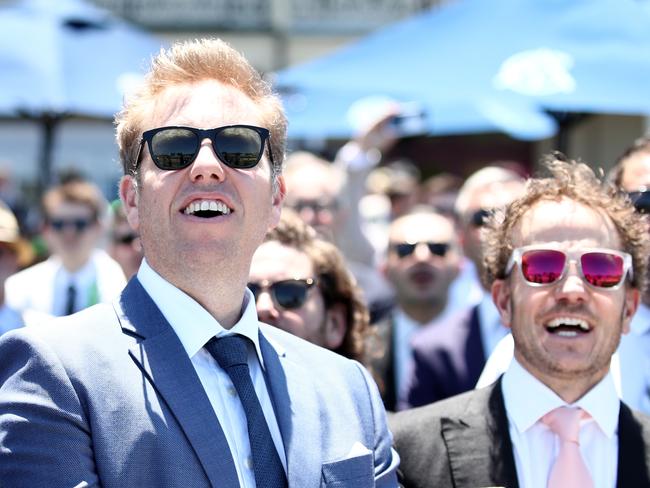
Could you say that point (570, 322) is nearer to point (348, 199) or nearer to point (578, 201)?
point (578, 201)

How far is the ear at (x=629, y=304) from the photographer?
133 inches

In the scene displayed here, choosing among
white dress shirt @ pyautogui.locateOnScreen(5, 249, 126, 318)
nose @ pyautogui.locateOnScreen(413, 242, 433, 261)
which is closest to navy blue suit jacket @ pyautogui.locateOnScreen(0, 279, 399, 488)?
nose @ pyautogui.locateOnScreen(413, 242, 433, 261)

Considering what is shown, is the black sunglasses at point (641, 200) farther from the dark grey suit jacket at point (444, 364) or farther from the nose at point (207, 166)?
the nose at point (207, 166)

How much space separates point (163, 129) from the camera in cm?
266

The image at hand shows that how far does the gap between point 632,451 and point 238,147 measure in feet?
4.71

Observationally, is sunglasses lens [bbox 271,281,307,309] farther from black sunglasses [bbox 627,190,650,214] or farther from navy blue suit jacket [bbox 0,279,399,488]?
black sunglasses [bbox 627,190,650,214]

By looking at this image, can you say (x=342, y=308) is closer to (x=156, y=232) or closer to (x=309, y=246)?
(x=309, y=246)

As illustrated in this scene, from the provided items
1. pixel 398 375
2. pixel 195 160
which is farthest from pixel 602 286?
pixel 398 375

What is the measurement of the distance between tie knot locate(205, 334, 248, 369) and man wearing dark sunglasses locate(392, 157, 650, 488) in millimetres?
818

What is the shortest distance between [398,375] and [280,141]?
2.78 meters

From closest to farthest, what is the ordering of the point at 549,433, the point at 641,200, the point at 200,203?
the point at 200,203 < the point at 549,433 < the point at 641,200

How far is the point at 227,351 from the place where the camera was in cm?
266

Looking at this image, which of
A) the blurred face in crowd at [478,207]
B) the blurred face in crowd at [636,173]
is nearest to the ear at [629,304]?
the blurred face in crowd at [636,173]

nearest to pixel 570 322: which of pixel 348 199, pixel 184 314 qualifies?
pixel 184 314
